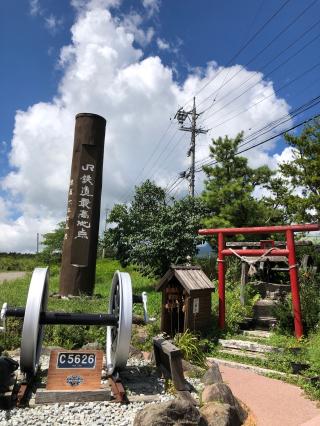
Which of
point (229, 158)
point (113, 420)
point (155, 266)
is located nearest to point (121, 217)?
point (155, 266)

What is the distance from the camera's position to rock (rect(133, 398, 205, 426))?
4441 millimetres

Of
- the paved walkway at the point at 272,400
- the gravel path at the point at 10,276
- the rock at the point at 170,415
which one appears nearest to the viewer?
the rock at the point at 170,415

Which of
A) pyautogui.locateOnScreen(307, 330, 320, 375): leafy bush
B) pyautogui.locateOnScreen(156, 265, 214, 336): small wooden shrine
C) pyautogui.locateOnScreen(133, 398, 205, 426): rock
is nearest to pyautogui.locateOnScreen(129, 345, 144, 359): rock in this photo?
pyautogui.locateOnScreen(156, 265, 214, 336): small wooden shrine

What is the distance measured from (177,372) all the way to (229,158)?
15101 millimetres

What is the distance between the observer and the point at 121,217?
59.2 feet

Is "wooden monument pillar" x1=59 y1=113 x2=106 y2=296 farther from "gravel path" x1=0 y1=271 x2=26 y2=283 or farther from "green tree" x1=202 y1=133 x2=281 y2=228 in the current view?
"gravel path" x1=0 y1=271 x2=26 y2=283

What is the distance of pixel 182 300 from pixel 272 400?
3592 millimetres

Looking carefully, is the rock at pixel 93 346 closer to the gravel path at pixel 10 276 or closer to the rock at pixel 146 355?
the rock at pixel 146 355

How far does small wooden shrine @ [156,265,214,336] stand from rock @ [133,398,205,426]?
4.43 metres

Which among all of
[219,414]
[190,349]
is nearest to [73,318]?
[219,414]

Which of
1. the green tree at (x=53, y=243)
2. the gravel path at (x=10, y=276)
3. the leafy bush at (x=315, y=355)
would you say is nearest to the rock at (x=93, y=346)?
the leafy bush at (x=315, y=355)

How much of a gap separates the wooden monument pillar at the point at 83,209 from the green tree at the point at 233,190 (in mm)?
5541

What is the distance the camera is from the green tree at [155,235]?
1596 centimetres

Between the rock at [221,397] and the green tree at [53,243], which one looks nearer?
the rock at [221,397]
